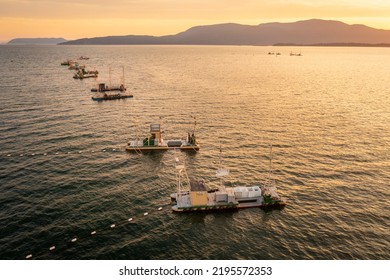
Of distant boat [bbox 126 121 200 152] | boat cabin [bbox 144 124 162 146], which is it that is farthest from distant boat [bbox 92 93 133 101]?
boat cabin [bbox 144 124 162 146]

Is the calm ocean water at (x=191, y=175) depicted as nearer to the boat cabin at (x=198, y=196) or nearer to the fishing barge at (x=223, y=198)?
the fishing barge at (x=223, y=198)

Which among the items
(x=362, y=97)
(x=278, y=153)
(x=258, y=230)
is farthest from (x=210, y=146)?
(x=362, y=97)

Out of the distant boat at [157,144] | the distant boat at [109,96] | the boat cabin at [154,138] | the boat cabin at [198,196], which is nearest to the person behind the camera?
the boat cabin at [198,196]

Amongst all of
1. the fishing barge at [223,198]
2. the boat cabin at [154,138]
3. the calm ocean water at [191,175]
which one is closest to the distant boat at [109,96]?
the calm ocean water at [191,175]

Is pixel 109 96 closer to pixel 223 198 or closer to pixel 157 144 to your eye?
pixel 157 144

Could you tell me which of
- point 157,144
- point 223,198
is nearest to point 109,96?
point 157,144

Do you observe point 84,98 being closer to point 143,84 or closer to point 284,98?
point 143,84

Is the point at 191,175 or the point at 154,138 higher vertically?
the point at 154,138
